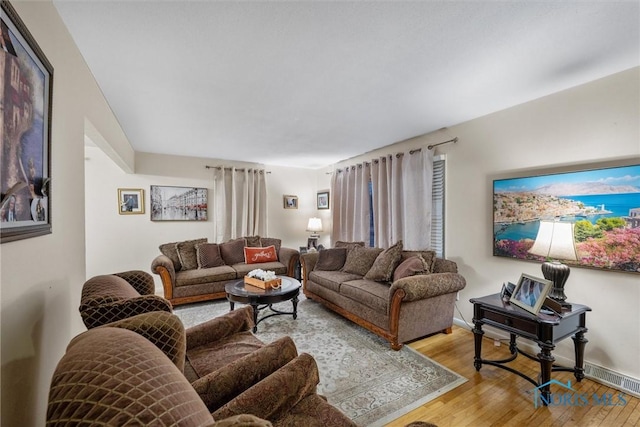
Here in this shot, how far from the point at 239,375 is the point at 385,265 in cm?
240

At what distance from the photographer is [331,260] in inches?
157

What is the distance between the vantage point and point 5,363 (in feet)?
2.93

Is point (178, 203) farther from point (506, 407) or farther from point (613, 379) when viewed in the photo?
point (613, 379)

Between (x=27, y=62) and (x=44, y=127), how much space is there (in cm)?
26

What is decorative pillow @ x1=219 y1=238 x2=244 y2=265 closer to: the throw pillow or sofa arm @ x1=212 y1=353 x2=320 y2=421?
the throw pillow

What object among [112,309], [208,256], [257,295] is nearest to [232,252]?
[208,256]

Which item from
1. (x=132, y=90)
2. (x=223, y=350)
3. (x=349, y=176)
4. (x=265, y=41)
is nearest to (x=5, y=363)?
(x=223, y=350)

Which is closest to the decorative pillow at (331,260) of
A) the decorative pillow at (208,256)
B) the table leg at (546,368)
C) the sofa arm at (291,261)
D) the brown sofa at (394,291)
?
the brown sofa at (394,291)

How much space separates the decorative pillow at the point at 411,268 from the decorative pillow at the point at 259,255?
2.34 metres

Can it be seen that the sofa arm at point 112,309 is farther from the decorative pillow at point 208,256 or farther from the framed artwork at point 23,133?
the decorative pillow at point 208,256

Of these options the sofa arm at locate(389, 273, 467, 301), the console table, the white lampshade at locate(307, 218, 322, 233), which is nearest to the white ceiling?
the sofa arm at locate(389, 273, 467, 301)

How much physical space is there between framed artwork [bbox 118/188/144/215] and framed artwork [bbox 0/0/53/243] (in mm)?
3669

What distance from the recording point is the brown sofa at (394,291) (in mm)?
2553

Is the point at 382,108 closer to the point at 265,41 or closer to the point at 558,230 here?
the point at 265,41
